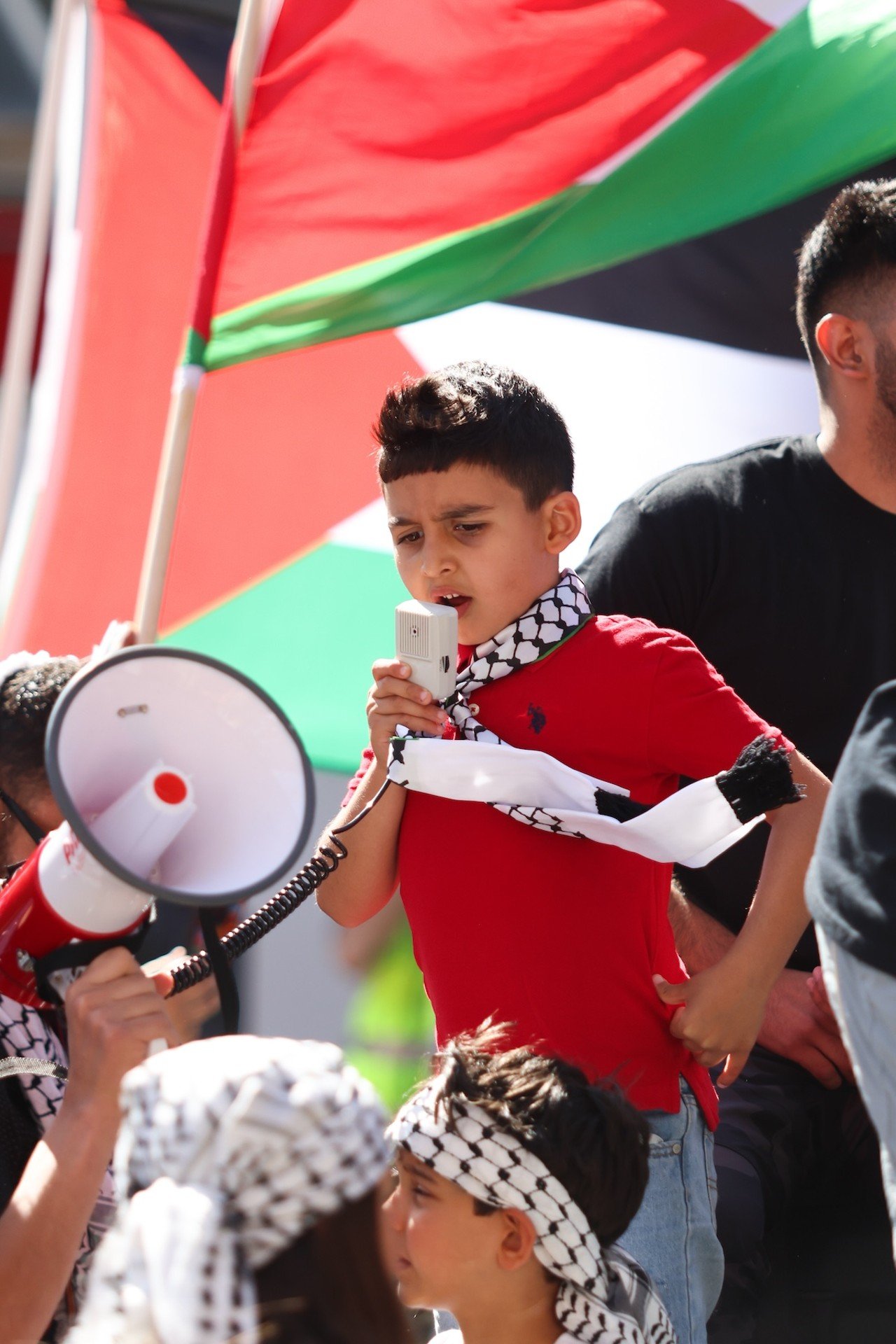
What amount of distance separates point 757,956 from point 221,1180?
3.29ft

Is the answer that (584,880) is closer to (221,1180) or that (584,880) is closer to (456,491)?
(456,491)

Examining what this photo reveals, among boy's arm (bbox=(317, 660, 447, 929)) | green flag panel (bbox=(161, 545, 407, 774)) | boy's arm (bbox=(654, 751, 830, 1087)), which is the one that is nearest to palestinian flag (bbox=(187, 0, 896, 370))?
green flag panel (bbox=(161, 545, 407, 774))

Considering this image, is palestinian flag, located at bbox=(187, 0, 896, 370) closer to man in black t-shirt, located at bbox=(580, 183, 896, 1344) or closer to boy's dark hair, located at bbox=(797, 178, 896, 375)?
boy's dark hair, located at bbox=(797, 178, 896, 375)

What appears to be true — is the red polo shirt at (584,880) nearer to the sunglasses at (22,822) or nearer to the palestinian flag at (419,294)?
the sunglasses at (22,822)

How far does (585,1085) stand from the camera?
6.07 ft

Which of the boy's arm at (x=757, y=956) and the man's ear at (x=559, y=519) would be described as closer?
the boy's arm at (x=757, y=956)

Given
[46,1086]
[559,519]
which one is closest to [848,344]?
[559,519]

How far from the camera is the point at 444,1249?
1.82 metres

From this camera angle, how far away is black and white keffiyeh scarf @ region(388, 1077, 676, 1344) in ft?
Result: 5.88

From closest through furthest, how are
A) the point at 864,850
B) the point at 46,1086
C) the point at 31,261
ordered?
the point at 864,850 < the point at 46,1086 < the point at 31,261

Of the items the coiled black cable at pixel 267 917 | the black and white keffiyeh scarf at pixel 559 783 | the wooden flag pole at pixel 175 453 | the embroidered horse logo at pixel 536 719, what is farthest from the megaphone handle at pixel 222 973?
the wooden flag pole at pixel 175 453

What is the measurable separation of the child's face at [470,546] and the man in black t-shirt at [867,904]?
82 cm

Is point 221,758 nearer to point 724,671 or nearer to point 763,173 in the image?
point 724,671

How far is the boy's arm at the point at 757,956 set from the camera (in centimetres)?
197
